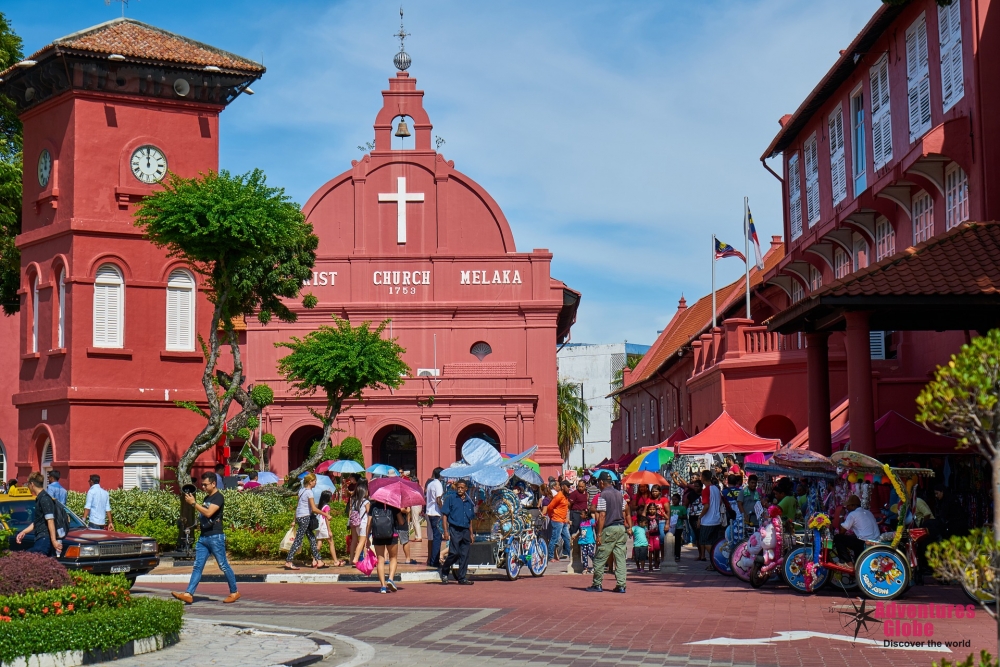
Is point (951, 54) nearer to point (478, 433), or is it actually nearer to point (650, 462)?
point (650, 462)

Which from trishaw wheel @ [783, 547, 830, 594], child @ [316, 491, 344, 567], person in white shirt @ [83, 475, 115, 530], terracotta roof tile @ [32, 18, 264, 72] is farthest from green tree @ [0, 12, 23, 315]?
trishaw wheel @ [783, 547, 830, 594]

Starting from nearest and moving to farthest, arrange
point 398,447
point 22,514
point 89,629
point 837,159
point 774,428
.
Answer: point 89,629
point 22,514
point 837,159
point 774,428
point 398,447

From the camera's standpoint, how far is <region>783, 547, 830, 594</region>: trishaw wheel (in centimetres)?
1574

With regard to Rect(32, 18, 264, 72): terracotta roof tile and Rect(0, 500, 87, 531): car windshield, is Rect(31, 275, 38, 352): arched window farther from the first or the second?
Rect(0, 500, 87, 531): car windshield

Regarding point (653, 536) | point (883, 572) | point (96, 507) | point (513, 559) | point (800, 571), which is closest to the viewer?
point (883, 572)

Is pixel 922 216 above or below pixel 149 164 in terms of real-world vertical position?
below

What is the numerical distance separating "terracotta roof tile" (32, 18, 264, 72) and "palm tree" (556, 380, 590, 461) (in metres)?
45.9

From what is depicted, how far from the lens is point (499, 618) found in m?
13.5

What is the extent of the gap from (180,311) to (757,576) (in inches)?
696

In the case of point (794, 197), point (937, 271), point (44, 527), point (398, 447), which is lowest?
point (44, 527)

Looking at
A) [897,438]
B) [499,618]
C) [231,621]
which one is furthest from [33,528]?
[897,438]

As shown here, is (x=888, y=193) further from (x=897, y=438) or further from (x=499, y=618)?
(x=499, y=618)

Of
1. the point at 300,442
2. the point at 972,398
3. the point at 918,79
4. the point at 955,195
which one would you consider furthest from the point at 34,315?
the point at 972,398

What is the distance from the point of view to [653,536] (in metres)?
21.0
